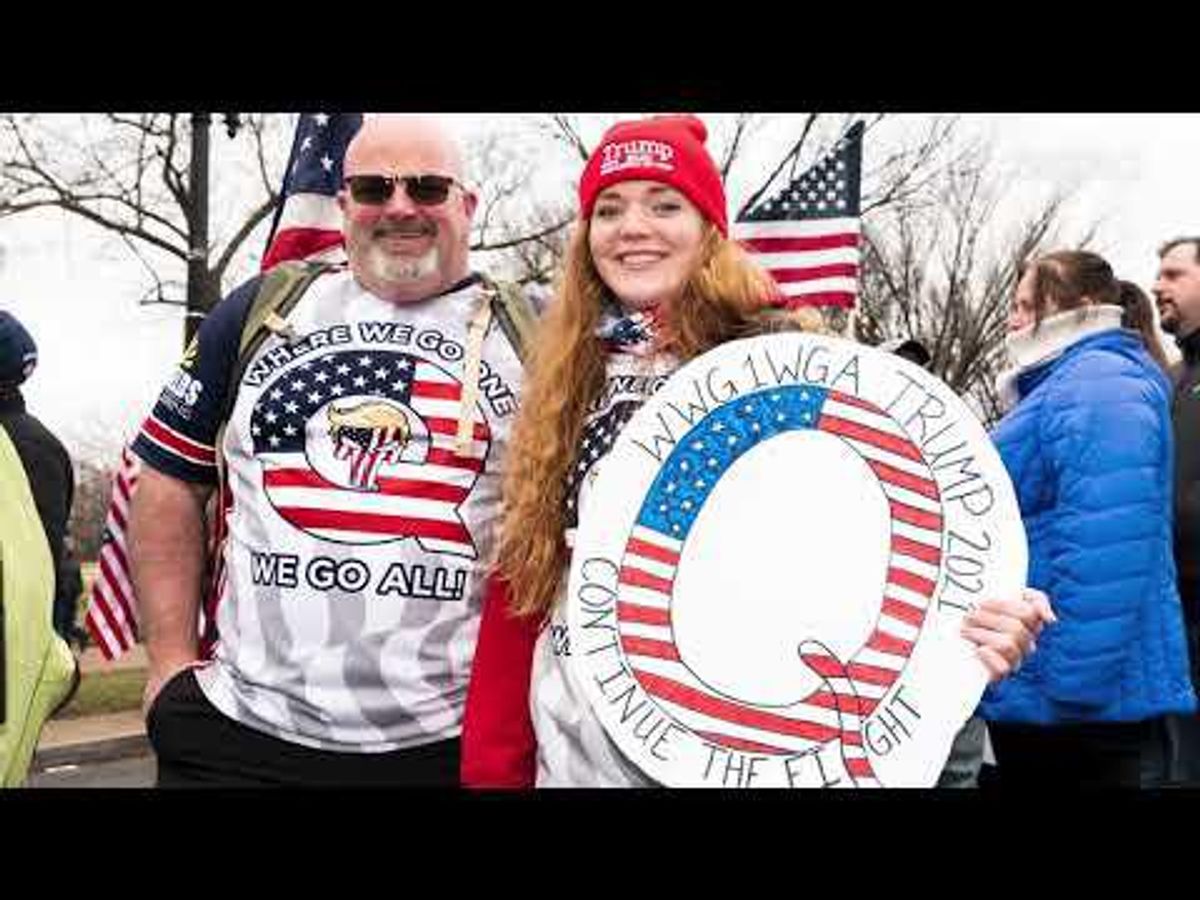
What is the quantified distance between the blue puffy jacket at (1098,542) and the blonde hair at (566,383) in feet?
4.61

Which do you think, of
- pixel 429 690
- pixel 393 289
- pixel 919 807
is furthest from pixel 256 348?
pixel 919 807

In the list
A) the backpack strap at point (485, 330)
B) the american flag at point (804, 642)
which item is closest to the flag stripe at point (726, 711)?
the american flag at point (804, 642)

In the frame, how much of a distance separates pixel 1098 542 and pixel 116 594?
7.68 feet

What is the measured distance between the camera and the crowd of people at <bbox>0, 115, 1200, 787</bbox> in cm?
239

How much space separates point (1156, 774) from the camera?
3.85 meters

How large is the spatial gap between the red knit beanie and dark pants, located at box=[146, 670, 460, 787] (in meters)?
1.03

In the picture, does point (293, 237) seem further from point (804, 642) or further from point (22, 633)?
point (804, 642)

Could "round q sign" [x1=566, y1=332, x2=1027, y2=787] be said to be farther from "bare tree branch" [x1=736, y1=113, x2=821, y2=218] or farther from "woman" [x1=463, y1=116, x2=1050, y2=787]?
"bare tree branch" [x1=736, y1=113, x2=821, y2=218]

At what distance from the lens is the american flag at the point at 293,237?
360 centimetres

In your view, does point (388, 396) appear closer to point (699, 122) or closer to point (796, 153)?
point (699, 122)

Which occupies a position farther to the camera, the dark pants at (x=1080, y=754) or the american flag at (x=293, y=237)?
the dark pants at (x=1080, y=754)

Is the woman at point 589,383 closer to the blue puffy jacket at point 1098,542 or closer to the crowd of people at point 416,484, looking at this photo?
the crowd of people at point 416,484

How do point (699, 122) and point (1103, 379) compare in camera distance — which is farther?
point (1103, 379)

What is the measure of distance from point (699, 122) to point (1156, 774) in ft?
7.43
